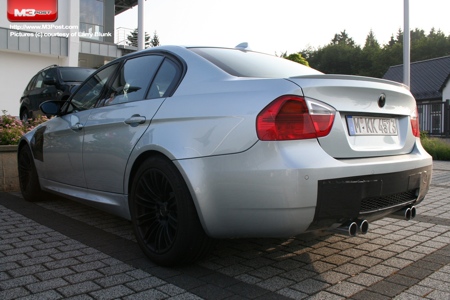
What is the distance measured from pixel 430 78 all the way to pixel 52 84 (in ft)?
125

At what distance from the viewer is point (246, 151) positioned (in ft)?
8.93

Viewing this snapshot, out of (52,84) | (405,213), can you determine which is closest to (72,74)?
(52,84)

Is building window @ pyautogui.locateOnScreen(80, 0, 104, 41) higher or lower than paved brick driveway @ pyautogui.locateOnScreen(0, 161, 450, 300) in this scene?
higher

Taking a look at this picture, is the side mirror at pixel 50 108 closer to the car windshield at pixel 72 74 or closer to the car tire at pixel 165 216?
the car tire at pixel 165 216


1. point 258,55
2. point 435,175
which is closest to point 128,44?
point 435,175

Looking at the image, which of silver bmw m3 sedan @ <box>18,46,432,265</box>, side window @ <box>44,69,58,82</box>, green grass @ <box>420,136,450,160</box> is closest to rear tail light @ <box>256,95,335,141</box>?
silver bmw m3 sedan @ <box>18,46,432,265</box>

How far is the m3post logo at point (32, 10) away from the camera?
1004 inches

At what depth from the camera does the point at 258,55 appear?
3.99 m

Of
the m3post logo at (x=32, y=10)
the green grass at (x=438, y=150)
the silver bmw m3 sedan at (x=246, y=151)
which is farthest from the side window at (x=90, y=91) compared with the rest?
the m3post logo at (x=32, y=10)

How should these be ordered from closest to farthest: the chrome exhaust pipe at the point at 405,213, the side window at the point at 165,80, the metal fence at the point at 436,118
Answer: the chrome exhaust pipe at the point at 405,213 → the side window at the point at 165,80 → the metal fence at the point at 436,118

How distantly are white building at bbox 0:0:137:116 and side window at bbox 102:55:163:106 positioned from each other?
24.1 meters

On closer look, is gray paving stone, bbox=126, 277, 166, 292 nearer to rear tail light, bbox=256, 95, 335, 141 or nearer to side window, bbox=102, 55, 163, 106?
rear tail light, bbox=256, 95, 335, 141

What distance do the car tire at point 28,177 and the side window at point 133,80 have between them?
1842 mm

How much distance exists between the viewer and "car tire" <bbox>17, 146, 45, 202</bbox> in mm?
5474
